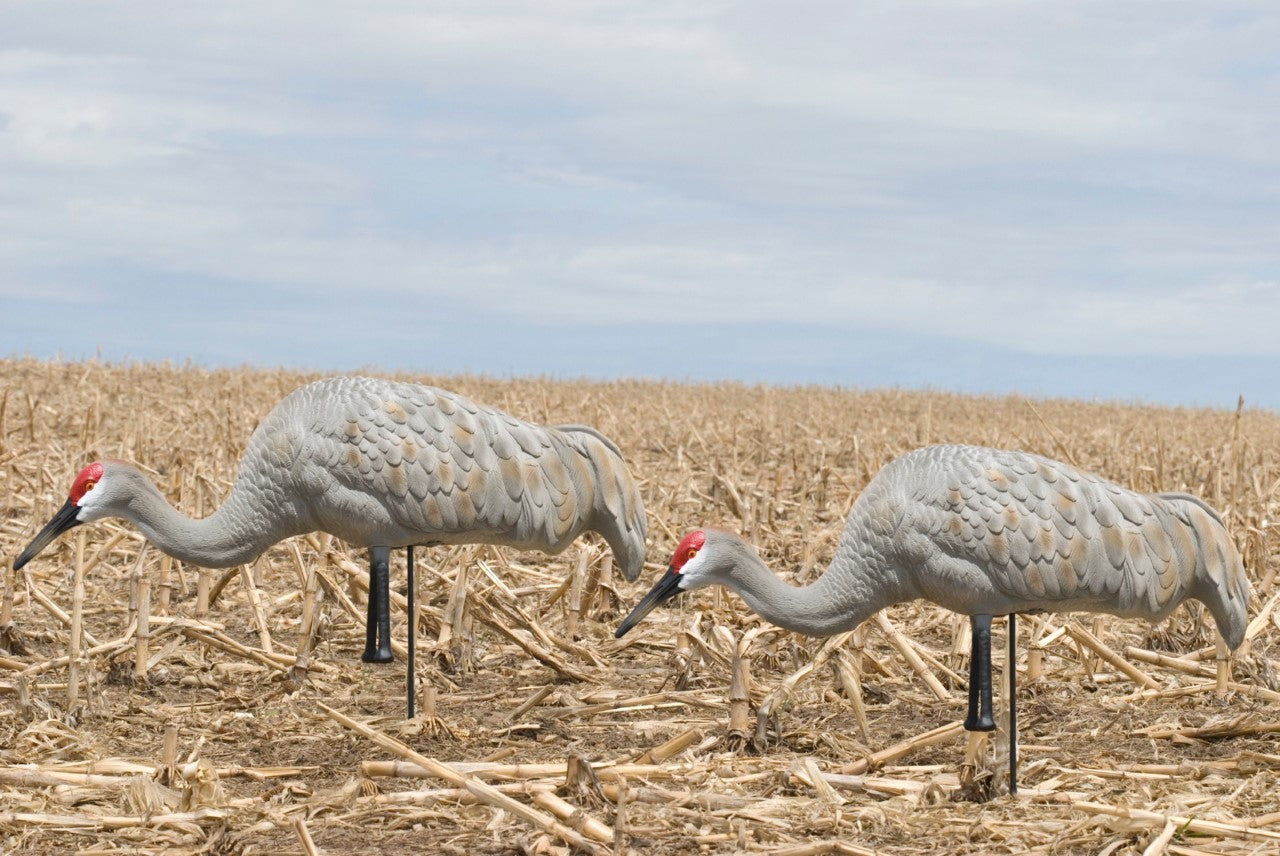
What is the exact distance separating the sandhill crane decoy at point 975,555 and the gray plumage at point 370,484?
1.11 m

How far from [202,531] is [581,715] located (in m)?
1.99

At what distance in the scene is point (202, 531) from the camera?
6.39 m

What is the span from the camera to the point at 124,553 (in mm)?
10680

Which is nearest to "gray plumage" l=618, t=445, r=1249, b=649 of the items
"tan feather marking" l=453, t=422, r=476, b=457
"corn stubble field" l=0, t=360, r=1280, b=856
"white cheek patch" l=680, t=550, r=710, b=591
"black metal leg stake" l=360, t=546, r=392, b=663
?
"white cheek patch" l=680, t=550, r=710, b=591

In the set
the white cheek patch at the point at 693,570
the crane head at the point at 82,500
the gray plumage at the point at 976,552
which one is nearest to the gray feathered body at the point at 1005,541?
the gray plumage at the point at 976,552

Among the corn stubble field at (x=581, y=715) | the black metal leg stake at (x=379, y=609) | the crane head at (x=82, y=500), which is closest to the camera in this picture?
the corn stubble field at (x=581, y=715)

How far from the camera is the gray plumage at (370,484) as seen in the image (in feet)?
20.2

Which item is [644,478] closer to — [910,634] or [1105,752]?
[910,634]

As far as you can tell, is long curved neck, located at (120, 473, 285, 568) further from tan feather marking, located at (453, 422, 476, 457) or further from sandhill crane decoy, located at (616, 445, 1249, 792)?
sandhill crane decoy, located at (616, 445, 1249, 792)

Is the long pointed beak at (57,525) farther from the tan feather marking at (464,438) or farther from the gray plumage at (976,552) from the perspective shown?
the gray plumage at (976,552)

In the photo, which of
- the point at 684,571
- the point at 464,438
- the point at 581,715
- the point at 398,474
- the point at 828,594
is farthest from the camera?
the point at 581,715

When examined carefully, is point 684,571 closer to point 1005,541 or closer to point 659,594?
point 659,594

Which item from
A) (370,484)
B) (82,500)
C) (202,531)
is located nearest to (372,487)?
(370,484)

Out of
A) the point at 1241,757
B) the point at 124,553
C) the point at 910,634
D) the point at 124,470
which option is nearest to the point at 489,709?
the point at 124,470
